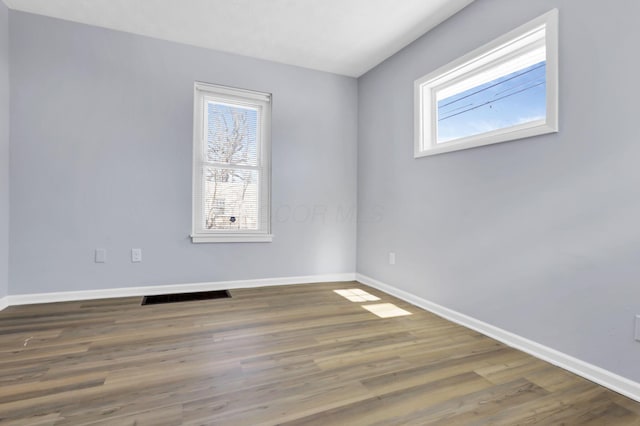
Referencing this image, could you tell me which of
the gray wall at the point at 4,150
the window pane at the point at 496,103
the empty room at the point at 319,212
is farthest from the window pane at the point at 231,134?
the window pane at the point at 496,103

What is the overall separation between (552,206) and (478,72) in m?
1.25

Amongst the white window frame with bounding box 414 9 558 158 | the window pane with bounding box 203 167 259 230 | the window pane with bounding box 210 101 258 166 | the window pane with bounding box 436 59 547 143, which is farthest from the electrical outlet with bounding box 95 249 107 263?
the window pane with bounding box 436 59 547 143

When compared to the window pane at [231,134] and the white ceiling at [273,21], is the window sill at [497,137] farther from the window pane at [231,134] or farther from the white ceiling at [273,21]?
the window pane at [231,134]

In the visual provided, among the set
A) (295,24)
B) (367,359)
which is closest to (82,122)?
(295,24)

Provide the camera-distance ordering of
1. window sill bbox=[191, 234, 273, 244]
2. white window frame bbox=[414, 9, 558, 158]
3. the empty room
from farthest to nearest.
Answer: window sill bbox=[191, 234, 273, 244], white window frame bbox=[414, 9, 558, 158], the empty room

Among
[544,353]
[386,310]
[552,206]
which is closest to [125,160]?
[386,310]

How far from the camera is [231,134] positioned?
3602 mm

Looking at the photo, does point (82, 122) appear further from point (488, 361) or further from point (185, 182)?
point (488, 361)

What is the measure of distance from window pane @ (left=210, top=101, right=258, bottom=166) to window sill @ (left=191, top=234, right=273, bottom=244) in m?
0.82

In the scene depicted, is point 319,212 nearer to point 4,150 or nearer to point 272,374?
point 272,374

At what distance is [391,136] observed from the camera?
343 cm

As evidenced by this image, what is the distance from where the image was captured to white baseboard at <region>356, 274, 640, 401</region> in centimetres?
160

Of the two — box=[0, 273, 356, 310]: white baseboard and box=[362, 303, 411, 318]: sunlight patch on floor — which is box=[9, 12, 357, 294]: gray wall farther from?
box=[362, 303, 411, 318]: sunlight patch on floor

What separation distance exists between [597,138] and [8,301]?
4.44 m
